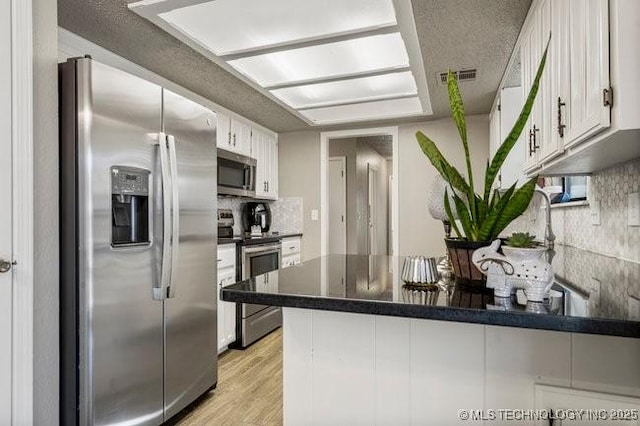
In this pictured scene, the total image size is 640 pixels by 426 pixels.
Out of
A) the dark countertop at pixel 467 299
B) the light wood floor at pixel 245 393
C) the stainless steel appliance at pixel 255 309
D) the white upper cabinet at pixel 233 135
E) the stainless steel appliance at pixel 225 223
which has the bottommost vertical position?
the light wood floor at pixel 245 393

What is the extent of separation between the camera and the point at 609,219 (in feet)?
5.37

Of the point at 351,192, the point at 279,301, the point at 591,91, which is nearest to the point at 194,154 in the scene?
the point at 279,301

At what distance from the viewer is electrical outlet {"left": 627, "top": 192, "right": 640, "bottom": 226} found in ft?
4.45

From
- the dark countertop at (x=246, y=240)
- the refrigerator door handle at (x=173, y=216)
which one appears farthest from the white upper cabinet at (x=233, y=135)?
the refrigerator door handle at (x=173, y=216)

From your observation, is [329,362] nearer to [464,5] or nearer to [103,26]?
[464,5]

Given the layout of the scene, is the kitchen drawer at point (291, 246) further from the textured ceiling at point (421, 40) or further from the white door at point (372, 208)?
the white door at point (372, 208)

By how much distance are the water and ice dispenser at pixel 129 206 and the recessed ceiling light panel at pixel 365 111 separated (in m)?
2.01

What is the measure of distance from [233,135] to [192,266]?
5.82 feet

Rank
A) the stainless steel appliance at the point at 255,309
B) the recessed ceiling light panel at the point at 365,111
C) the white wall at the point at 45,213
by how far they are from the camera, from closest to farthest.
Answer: the white wall at the point at 45,213
the stainless steel appliance at the point at 255,309
the recessed ceiling light panel at the point at 365,111

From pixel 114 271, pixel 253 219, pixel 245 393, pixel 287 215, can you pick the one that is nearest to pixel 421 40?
pixel 114 271

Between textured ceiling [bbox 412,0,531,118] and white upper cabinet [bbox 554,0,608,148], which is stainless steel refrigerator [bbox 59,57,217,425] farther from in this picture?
white upper cabinet [bbox 554,0,608,148]

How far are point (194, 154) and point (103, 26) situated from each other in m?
0.80
